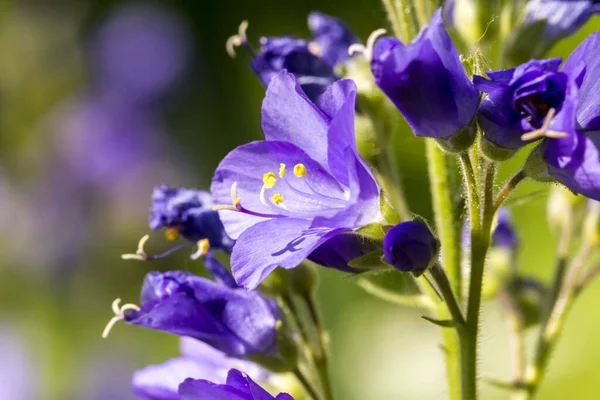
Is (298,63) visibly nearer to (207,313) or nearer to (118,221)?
(207,313)

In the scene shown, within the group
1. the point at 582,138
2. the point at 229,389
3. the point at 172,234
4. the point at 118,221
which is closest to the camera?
the point at 582,138

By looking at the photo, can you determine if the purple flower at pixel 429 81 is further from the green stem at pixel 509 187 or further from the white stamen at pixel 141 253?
the white stamen at pixel 141 253

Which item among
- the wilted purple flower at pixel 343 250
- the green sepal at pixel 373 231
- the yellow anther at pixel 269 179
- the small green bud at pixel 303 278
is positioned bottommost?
the small green bud at pixel 303 278

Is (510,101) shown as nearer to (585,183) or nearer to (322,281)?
(585,183)

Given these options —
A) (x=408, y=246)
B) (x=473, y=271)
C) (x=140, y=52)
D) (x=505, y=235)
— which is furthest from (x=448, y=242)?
(x=140, y=52)

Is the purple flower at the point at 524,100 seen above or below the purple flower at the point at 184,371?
above

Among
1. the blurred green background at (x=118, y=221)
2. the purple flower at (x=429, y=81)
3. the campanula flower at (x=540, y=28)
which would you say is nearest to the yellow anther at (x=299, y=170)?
the purple flower at (x=429, y=81)
